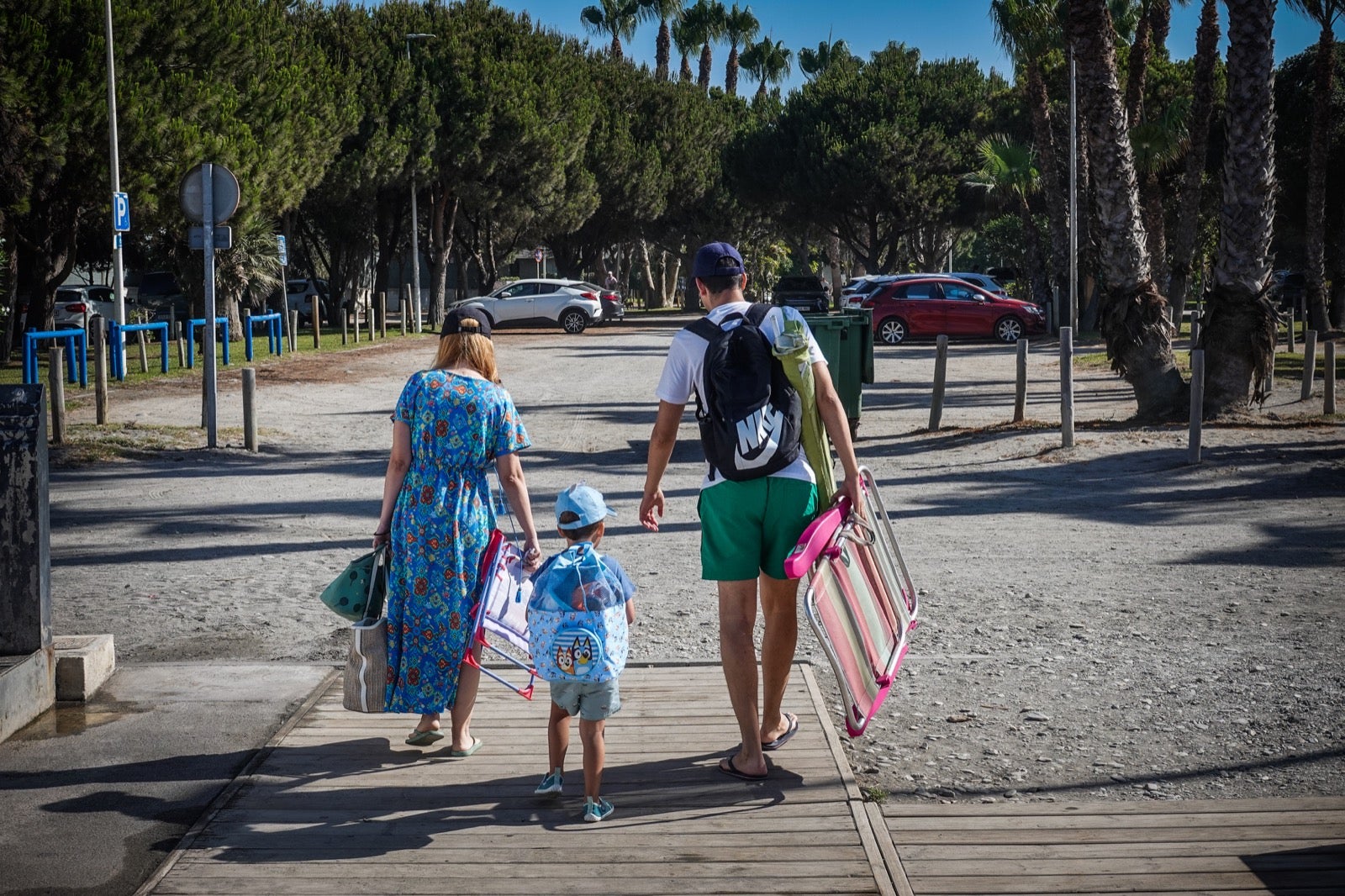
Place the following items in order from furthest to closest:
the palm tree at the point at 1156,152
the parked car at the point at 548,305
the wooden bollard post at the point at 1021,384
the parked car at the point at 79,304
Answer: the parked car at the point at 548,305 → the parked car at the point at 79,304 → the palm tree at the point at 1156,152 → the wooden bollard post at the point at 1021,384

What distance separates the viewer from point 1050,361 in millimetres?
26547

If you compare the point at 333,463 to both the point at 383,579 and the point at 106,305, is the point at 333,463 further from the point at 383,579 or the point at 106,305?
the point at 106,305

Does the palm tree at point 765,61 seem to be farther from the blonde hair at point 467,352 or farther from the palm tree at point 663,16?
the blonde hair at point 467,352

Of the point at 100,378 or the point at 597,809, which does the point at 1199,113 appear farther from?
the point at 597,809

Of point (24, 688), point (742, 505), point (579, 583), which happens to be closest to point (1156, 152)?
point (742, 505)

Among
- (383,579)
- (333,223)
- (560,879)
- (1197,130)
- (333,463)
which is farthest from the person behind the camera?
(333,223)

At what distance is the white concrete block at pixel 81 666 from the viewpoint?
5398 mm

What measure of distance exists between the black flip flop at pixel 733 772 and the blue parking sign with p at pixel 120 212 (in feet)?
69.4

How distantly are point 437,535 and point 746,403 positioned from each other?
117cm

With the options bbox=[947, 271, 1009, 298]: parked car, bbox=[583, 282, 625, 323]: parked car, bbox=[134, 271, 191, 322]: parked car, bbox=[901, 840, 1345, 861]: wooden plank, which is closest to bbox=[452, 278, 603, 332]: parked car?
bbox=[583, 282, 625, 323]: parked car

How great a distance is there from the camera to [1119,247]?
14.7 meters

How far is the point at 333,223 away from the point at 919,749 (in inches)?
1590

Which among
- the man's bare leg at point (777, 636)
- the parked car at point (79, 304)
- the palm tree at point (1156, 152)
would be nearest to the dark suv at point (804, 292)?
the palm tree at point (1156, 152)

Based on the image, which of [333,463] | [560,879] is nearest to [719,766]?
[560,879]
